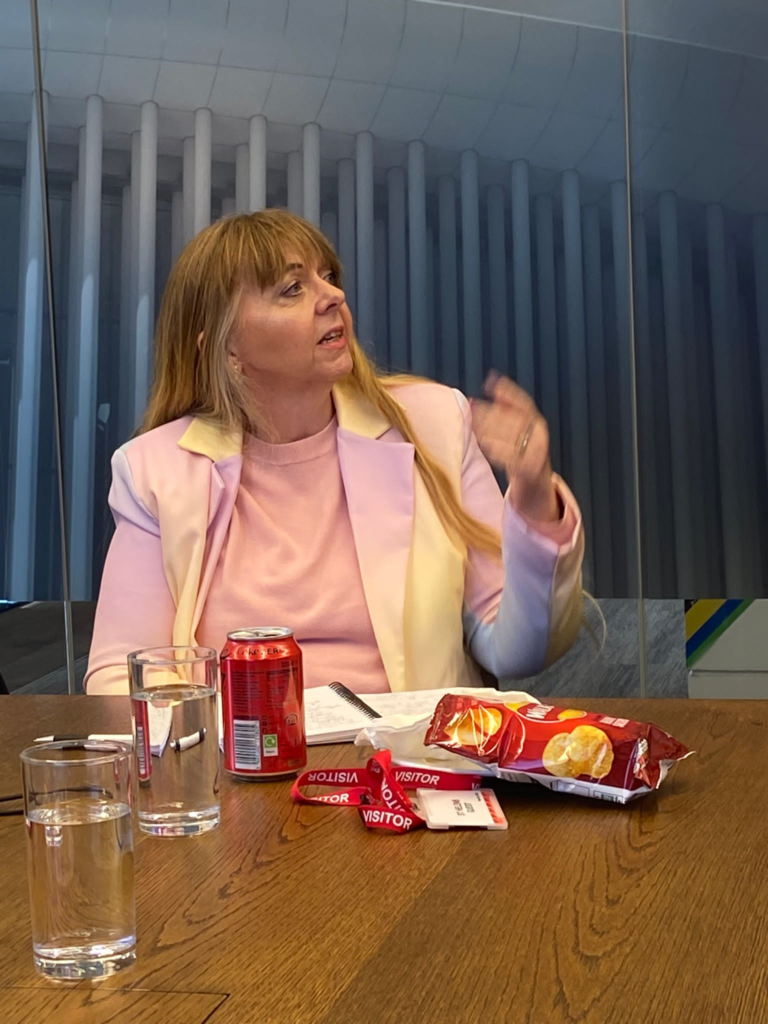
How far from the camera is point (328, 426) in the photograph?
2.07 m

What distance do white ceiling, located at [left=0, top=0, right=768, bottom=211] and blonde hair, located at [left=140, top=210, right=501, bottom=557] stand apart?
1361 millimetres

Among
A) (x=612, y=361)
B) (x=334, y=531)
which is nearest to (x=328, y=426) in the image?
(x=334, y=531)

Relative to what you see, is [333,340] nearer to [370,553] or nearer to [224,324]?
[224,324]

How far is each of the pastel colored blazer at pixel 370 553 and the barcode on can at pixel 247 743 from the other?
708mm

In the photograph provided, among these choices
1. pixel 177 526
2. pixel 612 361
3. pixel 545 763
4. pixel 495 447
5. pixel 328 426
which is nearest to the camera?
pixel 545 763

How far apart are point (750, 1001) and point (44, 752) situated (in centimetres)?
40

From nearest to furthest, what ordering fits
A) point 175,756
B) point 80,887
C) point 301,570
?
1. point 80,887
2. point 175,756
3. point 301,570

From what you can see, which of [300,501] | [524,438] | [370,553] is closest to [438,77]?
[300,501]

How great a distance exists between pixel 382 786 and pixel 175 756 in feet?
0.54

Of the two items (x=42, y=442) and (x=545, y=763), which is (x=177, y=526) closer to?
(x=545, y=763)

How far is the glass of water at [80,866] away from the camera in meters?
0.65

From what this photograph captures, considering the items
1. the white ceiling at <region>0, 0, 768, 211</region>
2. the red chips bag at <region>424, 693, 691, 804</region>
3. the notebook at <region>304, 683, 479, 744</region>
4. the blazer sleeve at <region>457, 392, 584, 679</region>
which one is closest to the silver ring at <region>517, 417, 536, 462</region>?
the blazer sleeve at <region>457, 392, 584, 679</region>

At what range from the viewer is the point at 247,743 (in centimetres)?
107

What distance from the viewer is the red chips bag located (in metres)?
0.96
